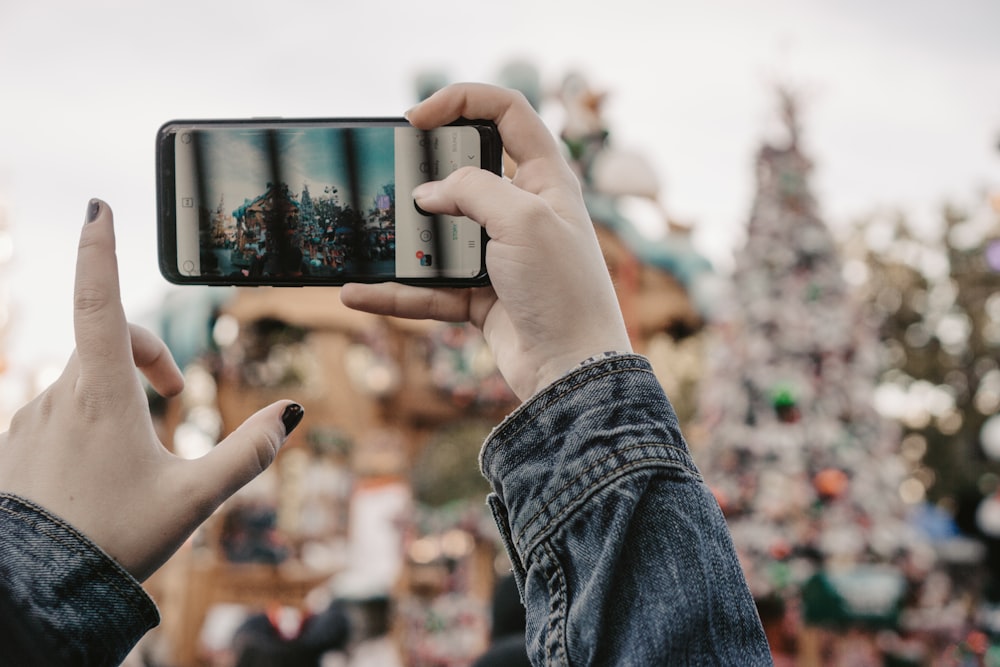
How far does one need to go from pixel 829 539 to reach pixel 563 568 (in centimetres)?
548

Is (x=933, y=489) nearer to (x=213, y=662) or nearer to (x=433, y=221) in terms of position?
(x=213, y=662)

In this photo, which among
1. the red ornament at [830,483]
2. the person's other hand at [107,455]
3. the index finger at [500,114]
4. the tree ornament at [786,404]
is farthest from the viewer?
the tree ornament at [786,404]

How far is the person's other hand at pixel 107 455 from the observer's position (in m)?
0.66

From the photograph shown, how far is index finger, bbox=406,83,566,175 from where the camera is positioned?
2.53 feet

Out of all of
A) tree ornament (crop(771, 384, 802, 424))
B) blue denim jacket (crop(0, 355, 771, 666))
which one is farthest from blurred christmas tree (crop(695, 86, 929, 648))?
blue denim jacket (crop(0, 355, 771, 666))

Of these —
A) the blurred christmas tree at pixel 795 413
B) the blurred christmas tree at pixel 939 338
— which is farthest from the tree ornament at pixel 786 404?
the blurred christmas tree at pixel 939 338

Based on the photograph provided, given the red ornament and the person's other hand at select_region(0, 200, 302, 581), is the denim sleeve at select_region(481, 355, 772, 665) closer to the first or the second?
the person's other hand at select_region(0, 200, 302, 581)

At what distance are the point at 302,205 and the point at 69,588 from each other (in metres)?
0.48

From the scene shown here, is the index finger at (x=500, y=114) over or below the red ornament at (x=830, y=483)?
over

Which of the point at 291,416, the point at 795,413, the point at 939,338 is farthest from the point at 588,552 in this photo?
the point at 939,338

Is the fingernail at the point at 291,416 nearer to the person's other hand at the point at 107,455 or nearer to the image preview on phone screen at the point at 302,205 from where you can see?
the person's other hand at the point at 107,455

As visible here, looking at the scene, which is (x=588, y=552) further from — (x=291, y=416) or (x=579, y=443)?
(x=291, y=416)

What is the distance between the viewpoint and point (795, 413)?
19.2 feet

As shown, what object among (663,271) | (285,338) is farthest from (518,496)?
(285,338)
